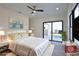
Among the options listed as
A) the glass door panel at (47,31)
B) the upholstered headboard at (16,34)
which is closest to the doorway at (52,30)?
the glass door panel at (47,31)

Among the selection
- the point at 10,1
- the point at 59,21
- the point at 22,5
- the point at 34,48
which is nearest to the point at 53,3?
the point at 59,21

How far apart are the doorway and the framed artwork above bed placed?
0.51 metres

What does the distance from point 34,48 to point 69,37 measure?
81 cm

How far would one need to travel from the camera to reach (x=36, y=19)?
2217 mm

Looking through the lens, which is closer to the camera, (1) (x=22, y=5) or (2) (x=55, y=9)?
(1) (x=22, y=5)

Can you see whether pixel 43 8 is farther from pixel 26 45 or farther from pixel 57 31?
pixel 26 45

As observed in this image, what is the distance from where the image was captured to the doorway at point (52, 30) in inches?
85.2

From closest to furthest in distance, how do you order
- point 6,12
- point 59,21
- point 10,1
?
point 10,1 < point 6,12 < point 59,21

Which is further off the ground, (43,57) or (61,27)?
(61,27)

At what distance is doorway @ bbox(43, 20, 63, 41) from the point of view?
2.16 meters

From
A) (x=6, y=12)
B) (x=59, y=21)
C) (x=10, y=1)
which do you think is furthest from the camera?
(x=59, y=21)

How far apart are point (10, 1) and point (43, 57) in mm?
1154

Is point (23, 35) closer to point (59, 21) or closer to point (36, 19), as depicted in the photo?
point (36, 19)

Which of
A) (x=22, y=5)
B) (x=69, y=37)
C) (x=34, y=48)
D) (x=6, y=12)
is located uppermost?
(x=22, y=5)
